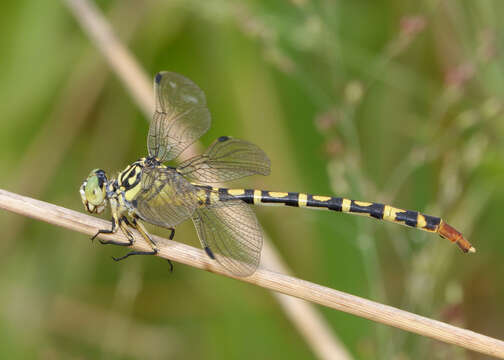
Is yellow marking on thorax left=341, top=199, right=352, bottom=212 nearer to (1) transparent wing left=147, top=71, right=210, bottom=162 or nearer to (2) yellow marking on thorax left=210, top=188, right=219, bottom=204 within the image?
(2) yellow marking on thorax left=210, top=188, right=219, bottom=204

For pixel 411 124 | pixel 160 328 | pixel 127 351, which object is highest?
pixel 411 124

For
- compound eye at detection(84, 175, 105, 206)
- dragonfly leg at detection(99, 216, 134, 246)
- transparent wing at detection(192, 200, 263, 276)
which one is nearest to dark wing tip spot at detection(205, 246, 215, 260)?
transparent wing at detection(192, 200, 263, 276)

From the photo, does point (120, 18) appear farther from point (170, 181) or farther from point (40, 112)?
point (170, 181)

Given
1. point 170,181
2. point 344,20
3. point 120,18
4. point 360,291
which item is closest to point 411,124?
point 344,20

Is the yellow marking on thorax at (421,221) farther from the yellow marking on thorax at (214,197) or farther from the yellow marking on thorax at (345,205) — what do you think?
the yellow marking on thorax at (214,197)

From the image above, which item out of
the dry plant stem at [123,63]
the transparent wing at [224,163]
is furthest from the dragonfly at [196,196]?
the dry plant stem at [123,63]

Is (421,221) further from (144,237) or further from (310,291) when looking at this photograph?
(144,237)

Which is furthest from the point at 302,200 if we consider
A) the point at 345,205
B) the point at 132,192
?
the point at 132,192
